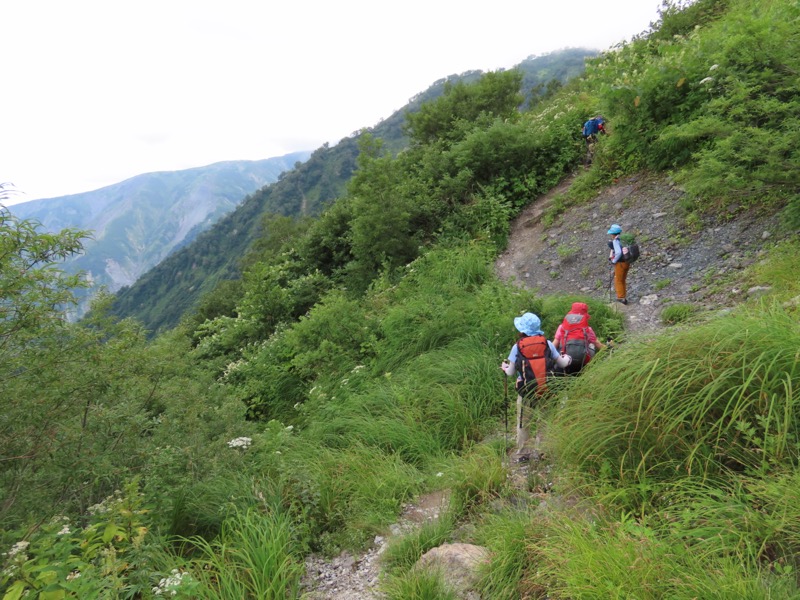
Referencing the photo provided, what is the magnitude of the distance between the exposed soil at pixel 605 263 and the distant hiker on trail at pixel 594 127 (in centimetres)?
135

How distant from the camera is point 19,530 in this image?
9.22 feet

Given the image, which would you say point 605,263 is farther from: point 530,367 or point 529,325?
point 530,367

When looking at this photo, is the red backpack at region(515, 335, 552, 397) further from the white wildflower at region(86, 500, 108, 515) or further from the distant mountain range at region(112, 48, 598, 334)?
the distant mountain range at region(112, 48, 598, 334)

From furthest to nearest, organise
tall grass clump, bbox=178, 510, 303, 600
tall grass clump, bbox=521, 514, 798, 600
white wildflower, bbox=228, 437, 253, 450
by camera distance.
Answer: white wildflower, bbox=228, 437, 253, 450 → tall grass clump, bbox=178, 510, 303, 600 → tall grass clump, bbox=521, 514, 798, 600

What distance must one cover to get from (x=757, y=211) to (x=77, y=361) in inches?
408

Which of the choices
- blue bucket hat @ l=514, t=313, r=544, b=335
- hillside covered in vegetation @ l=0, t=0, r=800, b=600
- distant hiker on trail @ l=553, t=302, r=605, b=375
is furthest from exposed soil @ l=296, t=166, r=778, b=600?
blue bucket hat @ l=514, t=313, r=544, b=335

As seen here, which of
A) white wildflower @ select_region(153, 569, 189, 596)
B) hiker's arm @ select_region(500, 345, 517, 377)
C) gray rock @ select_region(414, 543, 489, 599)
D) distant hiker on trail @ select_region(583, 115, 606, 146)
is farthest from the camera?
distant hiker on trail @ select_region(583, 115, 606, 146)

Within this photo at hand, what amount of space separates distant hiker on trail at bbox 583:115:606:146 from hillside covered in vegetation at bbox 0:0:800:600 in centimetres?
363

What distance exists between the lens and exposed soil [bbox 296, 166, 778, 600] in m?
3.50

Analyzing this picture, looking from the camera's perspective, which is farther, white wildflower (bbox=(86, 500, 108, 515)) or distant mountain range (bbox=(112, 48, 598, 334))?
distant mountain range (bbox=(112, 48, 598, 334))

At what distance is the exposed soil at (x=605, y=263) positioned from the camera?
11.5 feet

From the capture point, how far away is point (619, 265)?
707 centimetres

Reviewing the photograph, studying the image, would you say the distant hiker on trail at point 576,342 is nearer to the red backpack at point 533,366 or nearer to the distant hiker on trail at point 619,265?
the red backpack at point 533,366

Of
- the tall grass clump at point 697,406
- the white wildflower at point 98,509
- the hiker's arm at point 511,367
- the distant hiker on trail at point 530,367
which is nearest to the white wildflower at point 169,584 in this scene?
the white wildflower at point 98,509
